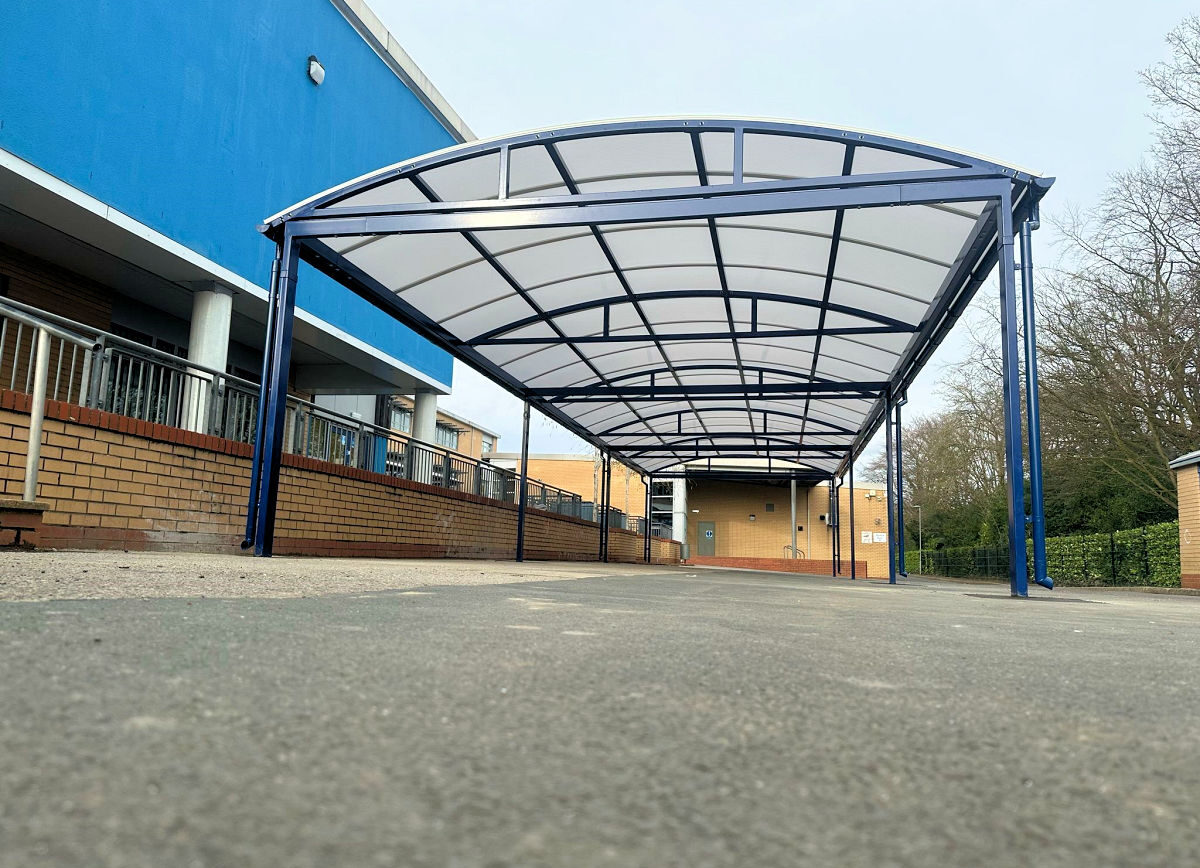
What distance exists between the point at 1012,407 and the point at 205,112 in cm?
1161

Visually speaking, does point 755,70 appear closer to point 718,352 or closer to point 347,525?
point 718,352

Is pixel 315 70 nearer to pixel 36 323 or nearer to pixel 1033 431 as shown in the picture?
pixel 36 323

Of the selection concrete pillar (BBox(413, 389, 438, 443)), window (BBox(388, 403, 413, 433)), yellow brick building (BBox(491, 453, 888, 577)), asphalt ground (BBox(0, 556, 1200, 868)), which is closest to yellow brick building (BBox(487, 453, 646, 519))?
yellow brick building (BBox(491, 453, 888, 577))

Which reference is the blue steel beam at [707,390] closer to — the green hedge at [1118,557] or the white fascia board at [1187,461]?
the green hedge at [1118,557]

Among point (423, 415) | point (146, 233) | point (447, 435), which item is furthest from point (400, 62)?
point (447, 435)

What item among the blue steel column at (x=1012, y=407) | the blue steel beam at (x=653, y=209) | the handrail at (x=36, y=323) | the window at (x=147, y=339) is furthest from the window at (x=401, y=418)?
the blue steel column at (x=1012, y=407)

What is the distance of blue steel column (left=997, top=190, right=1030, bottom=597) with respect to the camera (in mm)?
6840

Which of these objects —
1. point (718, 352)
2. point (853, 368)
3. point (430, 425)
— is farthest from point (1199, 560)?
point (430, 425)

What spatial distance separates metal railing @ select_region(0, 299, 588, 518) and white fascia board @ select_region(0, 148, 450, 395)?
1.66 m

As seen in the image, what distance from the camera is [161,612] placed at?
2.47 meters

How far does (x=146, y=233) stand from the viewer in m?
10.8

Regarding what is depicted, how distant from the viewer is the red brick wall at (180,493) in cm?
669

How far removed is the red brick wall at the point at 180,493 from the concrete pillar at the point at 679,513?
93.6ft

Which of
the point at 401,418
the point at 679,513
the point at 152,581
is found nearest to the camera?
the point at 152,581
